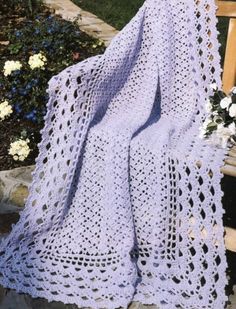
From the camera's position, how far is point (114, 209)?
2.15 m

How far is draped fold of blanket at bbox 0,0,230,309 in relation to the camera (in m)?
2.04

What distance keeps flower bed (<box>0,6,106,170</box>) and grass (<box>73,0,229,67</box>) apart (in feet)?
3.60

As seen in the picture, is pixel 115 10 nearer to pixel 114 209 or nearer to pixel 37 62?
pixel 37 62

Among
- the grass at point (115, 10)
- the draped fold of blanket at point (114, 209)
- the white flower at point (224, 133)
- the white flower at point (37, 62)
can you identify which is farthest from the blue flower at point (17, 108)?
the grass at point (115, 10)

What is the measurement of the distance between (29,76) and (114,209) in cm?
114

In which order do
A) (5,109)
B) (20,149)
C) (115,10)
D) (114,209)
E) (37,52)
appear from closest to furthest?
(114,209), (20,149), (5,109), (37,52), (115,10)

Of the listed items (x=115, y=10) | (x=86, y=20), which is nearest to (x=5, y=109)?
(x=86, y=20)

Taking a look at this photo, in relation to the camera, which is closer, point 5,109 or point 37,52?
→ point 5,109

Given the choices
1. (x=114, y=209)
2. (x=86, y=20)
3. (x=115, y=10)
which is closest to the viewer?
(x=114, y=209)

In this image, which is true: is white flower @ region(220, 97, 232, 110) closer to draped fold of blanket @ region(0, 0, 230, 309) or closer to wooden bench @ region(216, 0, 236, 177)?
draped fold of blanket @ region(0, 0, 230, 309)

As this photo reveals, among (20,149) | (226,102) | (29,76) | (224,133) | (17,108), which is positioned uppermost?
(226,102)

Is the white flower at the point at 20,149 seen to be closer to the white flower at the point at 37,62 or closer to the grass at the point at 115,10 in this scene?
the white flower at the point at 37,62

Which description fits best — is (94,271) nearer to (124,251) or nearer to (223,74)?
(124,251)

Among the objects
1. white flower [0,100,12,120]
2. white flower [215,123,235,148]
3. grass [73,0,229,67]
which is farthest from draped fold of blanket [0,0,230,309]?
grass [73,0,229,67]
